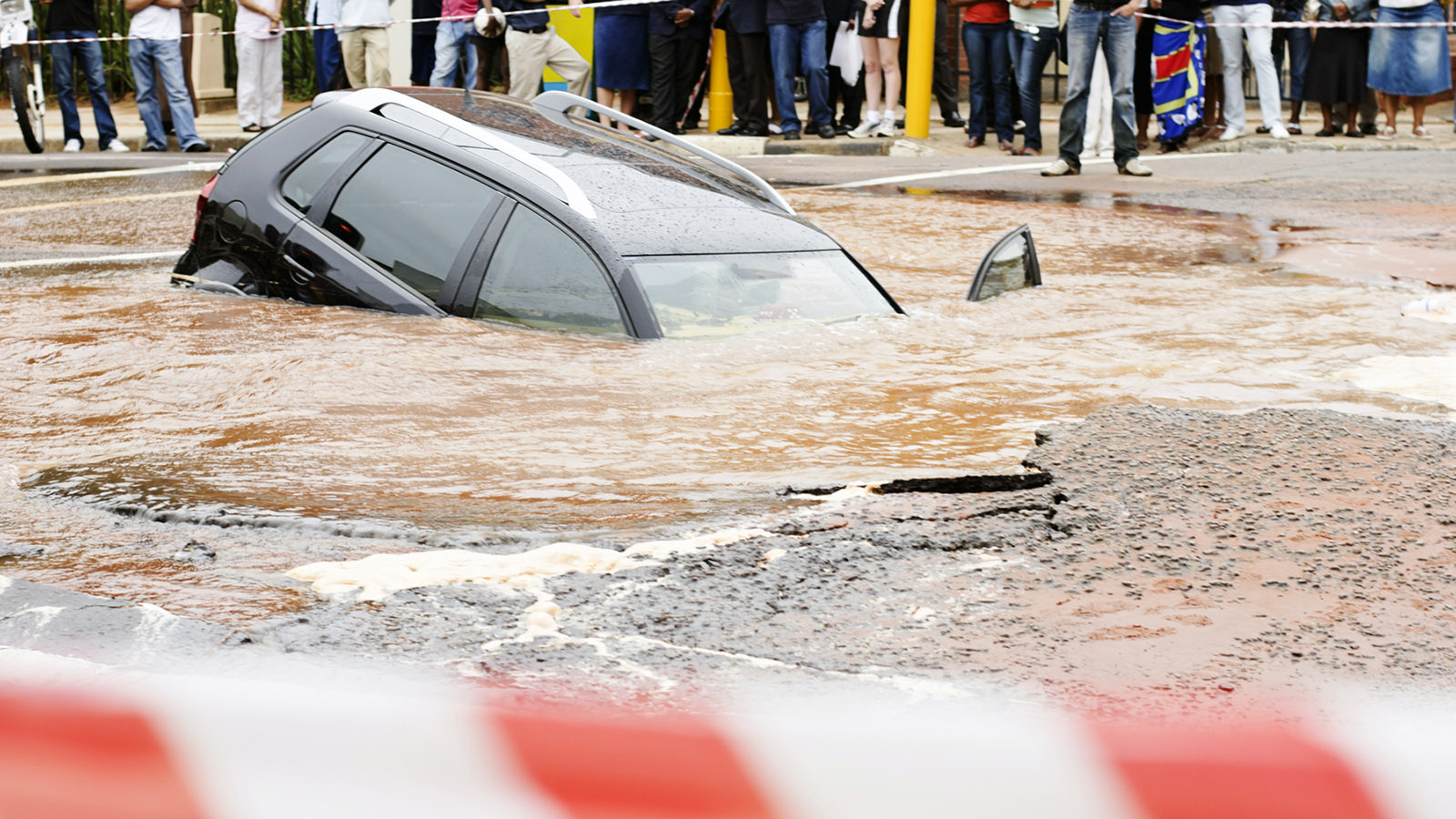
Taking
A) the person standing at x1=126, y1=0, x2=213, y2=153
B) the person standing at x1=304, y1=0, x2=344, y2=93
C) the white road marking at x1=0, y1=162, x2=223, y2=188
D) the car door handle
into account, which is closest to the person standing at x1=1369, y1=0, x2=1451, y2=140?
the person standing at x1=304, y1=0, x2=344, y2=93

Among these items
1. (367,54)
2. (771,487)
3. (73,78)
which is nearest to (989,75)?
(367,54)

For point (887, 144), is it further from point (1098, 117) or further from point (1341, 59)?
point (1341, 59)

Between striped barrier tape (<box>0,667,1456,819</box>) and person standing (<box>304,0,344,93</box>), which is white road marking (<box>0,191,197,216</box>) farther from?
striped barrier tape (<box>0,667,1456,819</box>)

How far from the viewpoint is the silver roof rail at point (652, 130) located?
652cm

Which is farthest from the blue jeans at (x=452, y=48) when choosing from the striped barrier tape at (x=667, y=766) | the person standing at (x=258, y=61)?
the striped barrier tape at (x=667, y=766)

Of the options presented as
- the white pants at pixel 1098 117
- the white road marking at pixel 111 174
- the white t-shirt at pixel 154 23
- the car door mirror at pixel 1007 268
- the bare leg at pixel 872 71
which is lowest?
the car door mirror at pixel 1007 268

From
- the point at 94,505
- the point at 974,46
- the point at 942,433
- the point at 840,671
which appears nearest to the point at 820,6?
the point at 974,46

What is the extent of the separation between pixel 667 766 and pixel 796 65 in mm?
16103

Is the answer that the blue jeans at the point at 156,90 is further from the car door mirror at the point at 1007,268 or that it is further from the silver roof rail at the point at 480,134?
the car door mirror at the point at 1007,268

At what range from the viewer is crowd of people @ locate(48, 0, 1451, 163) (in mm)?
15312

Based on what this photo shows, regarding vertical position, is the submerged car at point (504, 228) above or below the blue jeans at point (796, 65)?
below

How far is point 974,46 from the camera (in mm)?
15609

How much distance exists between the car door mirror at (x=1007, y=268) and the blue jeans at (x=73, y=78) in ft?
36.7

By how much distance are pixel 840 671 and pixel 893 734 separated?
1340 millimetres
